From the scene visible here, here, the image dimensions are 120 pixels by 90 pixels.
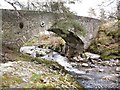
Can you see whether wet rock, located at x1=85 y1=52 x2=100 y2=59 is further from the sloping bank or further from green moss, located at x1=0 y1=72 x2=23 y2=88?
green moss, located at x1=0 y1=72 x2=23 y2=88

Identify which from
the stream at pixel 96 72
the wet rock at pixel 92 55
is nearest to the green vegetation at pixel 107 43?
the wet rock at pixel 92 55

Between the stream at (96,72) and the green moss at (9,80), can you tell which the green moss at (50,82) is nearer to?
the green moss at (9,80)

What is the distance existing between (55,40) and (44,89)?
54.3 ft

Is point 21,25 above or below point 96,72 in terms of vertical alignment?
above

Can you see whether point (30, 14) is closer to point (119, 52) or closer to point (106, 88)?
point (106, 88)

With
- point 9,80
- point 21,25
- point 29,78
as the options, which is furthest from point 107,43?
point 9,80

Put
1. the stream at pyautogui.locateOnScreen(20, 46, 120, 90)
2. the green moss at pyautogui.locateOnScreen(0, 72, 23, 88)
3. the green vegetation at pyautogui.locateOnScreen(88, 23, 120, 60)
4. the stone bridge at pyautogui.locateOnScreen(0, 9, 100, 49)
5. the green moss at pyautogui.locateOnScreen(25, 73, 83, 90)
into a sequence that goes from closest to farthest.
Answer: the green moss at pyautogui.locateOnScreen(0, 72, 23, 88) → the green moss at pyautogui.locateOnScreen(25, 73, 83, 90) → the stream at pyautogui.locateOnScreen(20, 46, 120, 90) → the stone bridge at pyautogui.locateOnScreen(0, 9, 100, 49) → the green vegetation at pyautogui.locateOnScreen(88, 23, 120, 60)


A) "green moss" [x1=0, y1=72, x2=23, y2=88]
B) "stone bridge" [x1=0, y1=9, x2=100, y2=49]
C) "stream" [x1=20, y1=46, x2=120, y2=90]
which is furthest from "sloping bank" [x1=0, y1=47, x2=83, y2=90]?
"stone bridge" [x1=0, y1=9, x2=100, y2=49]

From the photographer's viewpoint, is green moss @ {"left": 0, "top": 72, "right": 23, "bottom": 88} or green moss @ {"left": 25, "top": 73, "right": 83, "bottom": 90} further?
green moss @ {"left": 25, "top": 73, "right": 83, "bottom": 90}

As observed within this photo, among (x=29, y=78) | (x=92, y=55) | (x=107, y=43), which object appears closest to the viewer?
(x=29, y=78)

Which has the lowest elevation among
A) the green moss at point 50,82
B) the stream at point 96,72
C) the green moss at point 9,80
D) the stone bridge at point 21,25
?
the stream at point 96,72

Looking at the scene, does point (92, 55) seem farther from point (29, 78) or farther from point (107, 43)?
point (29, 78)

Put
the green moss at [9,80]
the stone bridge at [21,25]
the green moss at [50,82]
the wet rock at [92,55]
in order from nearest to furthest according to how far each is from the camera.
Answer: the green moss at [9,80], the green moss at [50,82], the stone bridge at [21,25], the wet rock at [92,55]

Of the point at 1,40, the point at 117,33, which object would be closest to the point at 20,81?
the point at 1,40
